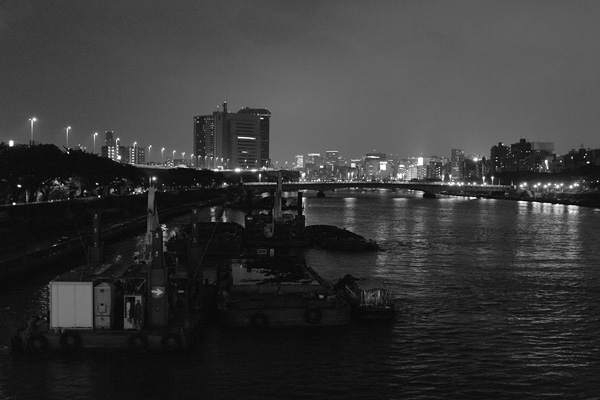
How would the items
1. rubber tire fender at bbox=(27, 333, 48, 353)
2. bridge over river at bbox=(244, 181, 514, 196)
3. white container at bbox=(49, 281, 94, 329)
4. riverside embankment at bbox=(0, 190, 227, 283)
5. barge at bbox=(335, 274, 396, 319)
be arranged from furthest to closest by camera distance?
bridge over river at bbox=(244, 181, 514, 196) < riverside embankment at bbox=(0, 190, 227, 283) < barge at bbox=(335, 274, 396, 319) < rubber tire fender at bbox=(27, 333, 48, 353) < white container at bbox=(49, 281, 94, 329)

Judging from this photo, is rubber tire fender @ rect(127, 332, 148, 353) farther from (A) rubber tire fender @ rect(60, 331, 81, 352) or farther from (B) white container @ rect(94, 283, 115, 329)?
(A) rubber tire fender @ rect(60, 331, 81, 352)

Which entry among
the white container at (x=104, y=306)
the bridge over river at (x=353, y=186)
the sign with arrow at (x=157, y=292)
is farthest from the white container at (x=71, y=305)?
the bridge over river at (x=353, y=186)

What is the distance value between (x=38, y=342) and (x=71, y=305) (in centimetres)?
117

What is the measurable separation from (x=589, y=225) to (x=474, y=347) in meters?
50.2

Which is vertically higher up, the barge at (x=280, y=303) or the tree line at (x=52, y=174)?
the tree line at (x=52, y=174)

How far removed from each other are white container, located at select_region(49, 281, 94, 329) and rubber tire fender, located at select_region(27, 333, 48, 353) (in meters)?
0.34

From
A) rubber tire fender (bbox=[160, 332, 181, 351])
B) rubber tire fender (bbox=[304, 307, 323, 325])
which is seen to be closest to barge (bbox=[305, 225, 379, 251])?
rubber tire fender (bbox=[304, 307, 323, 325])

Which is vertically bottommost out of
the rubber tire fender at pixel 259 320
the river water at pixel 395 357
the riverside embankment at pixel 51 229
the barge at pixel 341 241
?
the river water at pixel 395 357

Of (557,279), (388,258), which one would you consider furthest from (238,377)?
(388,258)

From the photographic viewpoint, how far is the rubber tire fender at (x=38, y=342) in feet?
51.3

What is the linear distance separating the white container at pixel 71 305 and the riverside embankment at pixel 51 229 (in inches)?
432

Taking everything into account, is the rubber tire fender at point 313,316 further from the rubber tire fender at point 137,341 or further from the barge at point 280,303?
the rubber tire fender at point 137,341

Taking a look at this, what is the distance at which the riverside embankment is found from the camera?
2904cm

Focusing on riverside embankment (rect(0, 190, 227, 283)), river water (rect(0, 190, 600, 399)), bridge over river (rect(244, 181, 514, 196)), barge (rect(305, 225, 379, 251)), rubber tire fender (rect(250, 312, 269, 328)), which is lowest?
river water (rect(0, 190, 600, 399))
